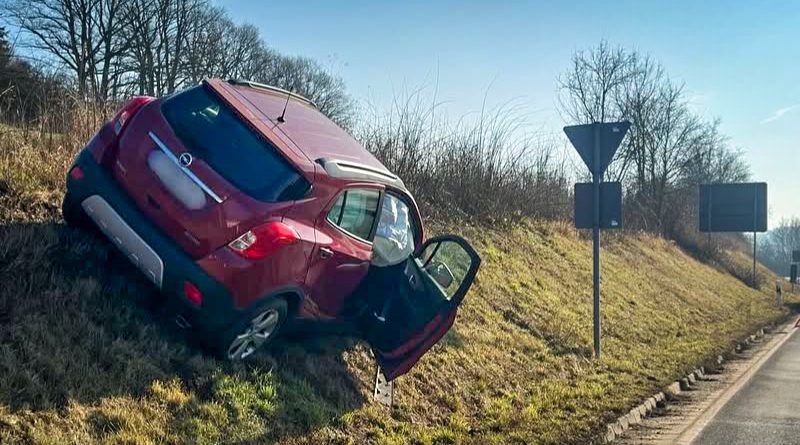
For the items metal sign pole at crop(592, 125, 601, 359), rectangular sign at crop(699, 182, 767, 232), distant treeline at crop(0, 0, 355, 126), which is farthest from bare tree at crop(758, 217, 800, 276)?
metal sign pole at crop(592, 125, 601, 359)

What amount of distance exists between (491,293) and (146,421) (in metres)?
7.71

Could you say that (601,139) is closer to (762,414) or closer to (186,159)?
(762,414)

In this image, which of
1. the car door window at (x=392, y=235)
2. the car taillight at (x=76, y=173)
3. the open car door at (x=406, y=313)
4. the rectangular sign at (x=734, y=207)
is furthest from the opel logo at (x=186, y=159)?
the rectangular sign at (x=734, y=207)

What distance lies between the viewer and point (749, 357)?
13.4 m

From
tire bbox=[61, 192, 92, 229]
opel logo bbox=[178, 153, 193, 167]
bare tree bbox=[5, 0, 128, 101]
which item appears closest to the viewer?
opel logo bbox=[178, 153, 193, 167]

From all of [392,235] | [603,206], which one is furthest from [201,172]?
[603,206]

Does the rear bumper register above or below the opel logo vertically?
below

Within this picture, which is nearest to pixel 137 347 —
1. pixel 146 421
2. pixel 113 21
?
pixel 146 421

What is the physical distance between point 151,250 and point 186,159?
681 mm

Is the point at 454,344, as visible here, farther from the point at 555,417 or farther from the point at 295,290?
the point at 295,290

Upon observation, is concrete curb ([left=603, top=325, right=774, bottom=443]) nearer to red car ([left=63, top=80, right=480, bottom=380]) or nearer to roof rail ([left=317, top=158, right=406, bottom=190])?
red car ([left=63, top=80, right=480, bottom=380])

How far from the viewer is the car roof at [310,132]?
5.40 metres

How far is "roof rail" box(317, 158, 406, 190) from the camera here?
5305mm

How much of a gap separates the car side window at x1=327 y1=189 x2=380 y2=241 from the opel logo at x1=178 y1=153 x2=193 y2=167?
3.62ft
